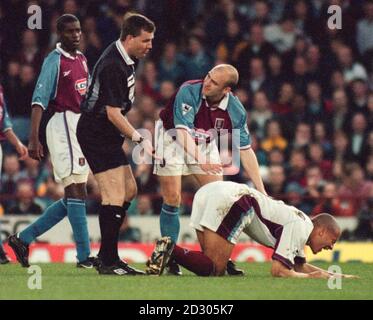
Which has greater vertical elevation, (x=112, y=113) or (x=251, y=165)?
(x=112, y=113)

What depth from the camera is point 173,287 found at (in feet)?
28.5

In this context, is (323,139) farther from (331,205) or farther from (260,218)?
(260,218)

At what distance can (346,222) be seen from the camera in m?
14.9

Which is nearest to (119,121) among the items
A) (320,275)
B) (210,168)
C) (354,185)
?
(210,168)

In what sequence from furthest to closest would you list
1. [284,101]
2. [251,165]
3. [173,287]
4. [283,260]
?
[284,101] < [251,165] < [283,260] < [173,287]

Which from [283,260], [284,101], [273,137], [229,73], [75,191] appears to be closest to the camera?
[283,260]

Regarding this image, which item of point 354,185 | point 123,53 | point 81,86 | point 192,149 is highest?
point 123,53

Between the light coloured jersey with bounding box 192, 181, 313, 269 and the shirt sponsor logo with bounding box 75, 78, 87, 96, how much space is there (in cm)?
177

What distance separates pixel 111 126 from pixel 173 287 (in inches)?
65.4

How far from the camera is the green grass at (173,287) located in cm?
820

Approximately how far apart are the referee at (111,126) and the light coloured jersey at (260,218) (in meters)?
0.70

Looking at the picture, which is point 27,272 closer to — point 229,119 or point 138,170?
point 229,119
